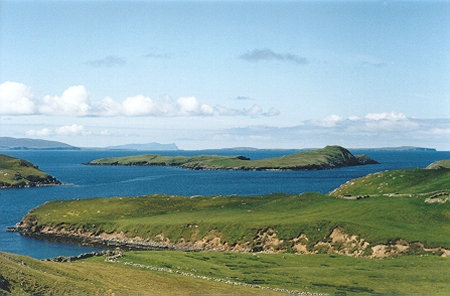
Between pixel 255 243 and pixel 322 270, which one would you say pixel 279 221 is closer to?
pixel 255 243

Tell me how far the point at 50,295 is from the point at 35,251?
75.7 metres

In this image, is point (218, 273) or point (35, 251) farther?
point (35, 251)

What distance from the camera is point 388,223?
331 ft

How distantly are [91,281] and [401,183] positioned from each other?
374 ft

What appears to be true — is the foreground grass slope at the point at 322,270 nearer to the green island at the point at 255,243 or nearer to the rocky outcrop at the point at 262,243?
the green island at the point at 255,243

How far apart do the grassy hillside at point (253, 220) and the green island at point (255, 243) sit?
0.91 feet

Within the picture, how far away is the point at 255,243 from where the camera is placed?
106 meters

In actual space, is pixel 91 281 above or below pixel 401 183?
below

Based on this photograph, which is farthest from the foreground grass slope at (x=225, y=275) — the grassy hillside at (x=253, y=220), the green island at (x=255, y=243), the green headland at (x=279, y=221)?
the grassy hillside at (x=253, y=220)

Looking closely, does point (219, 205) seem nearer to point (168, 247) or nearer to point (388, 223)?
point (168, 247)

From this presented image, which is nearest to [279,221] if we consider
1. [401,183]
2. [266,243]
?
[266,243]

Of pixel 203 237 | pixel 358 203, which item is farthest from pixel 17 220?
pixel 358 203

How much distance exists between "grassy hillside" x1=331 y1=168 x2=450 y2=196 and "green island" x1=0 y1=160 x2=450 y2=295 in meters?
0.40

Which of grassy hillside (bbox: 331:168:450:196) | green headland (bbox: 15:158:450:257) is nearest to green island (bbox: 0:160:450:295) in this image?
green headland (bbox: 15:158:450:257)
